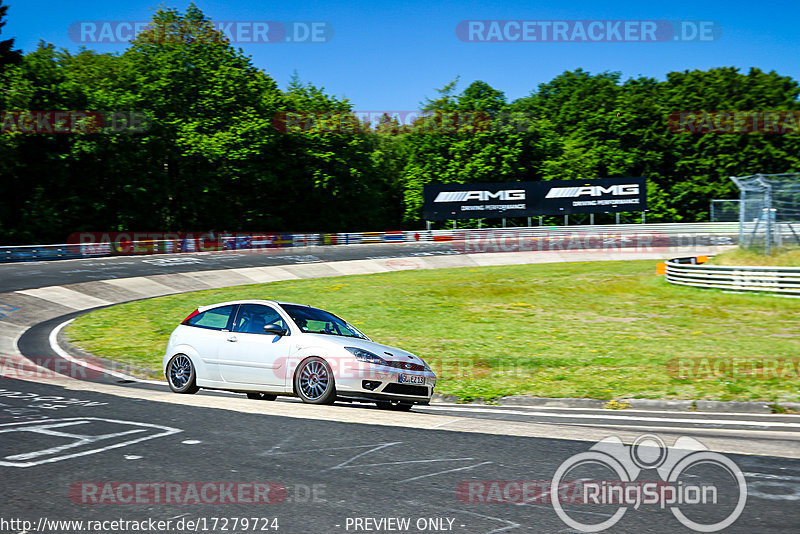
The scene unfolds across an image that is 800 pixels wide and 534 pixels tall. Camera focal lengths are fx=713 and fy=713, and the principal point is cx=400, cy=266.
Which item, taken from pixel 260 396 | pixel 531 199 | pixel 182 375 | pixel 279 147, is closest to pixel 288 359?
pixel 260 396

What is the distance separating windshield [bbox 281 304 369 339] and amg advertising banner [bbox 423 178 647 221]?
142ft

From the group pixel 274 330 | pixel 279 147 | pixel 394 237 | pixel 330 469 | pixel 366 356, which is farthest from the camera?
pixel 279 147

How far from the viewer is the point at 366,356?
379 inches

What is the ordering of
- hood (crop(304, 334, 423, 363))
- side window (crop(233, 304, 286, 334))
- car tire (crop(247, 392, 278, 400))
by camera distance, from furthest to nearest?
car tire (crop(247, 392, 278, 400))
side window (crop(233, 304, 286, 334))
hood (crop(304, 334, 423, 363))

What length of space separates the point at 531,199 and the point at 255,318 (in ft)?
150

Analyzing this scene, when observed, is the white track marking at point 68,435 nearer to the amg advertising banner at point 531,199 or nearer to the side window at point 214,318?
the side window at point 214,318

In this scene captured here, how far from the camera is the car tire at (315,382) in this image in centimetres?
961

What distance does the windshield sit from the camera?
1043 cm

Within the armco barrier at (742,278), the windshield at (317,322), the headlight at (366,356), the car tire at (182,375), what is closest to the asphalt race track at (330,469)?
the headlight at (366,356)

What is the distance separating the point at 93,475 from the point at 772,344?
14.6m

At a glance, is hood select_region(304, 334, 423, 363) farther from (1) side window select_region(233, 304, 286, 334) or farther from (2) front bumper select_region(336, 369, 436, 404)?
(1) side window select_region(233, 304, 286, 334)

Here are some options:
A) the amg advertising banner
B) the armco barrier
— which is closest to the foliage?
the amg advertising banner

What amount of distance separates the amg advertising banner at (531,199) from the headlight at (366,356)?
44.6 m

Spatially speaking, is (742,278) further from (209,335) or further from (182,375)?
(182,375)
